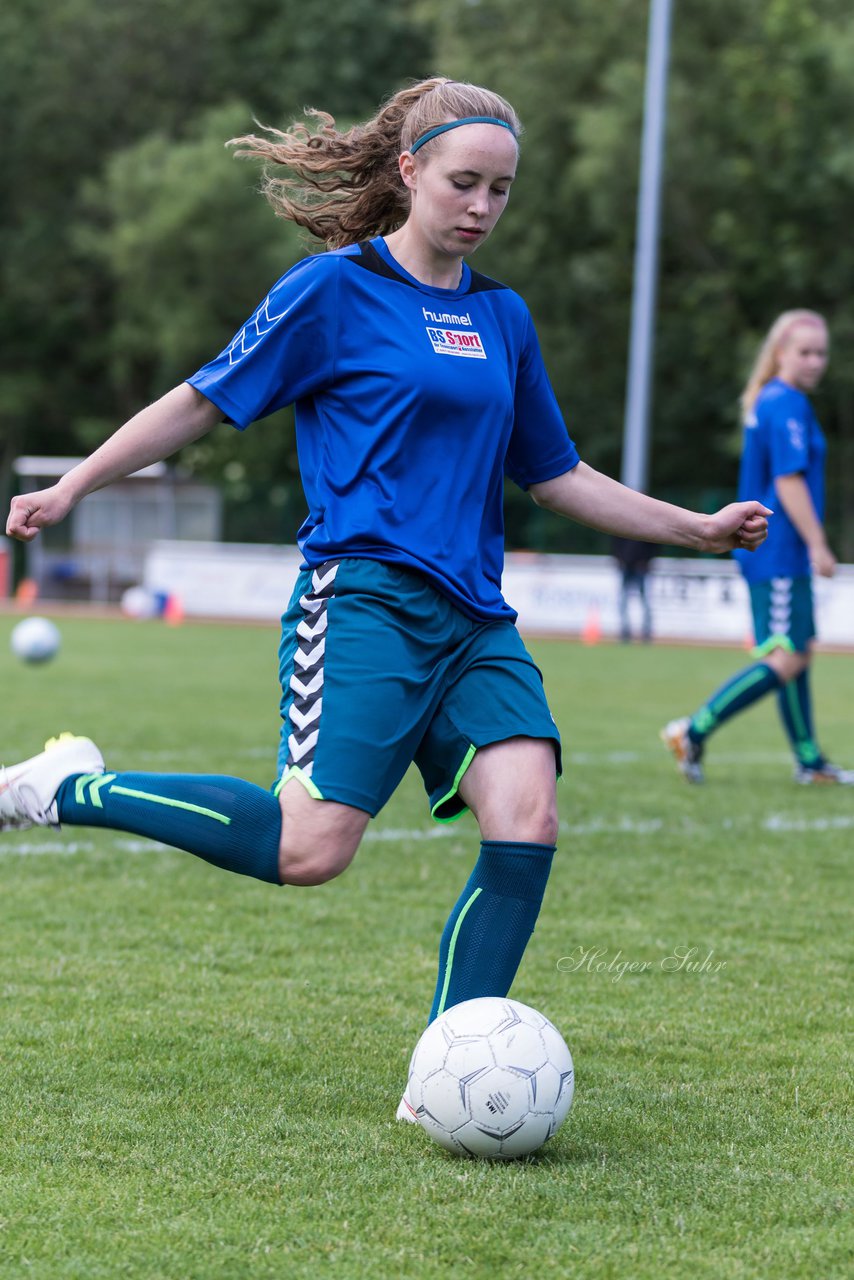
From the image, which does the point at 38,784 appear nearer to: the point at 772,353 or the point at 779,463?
the point at 779,463

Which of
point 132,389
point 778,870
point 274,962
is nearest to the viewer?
point 274,962

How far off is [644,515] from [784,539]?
4.98 meters

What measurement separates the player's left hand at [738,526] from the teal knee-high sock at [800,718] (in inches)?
198

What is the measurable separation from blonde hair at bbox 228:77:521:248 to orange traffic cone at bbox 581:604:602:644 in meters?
19.8

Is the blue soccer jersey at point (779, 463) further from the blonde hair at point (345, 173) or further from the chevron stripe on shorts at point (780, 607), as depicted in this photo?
the blonde hair at point (345, 173)

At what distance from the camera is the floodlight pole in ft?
85.7

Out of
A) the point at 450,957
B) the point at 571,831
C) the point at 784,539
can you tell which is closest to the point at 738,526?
the point at 450,957

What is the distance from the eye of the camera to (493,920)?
11.5 feet

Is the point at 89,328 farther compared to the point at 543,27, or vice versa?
the point at 89,328

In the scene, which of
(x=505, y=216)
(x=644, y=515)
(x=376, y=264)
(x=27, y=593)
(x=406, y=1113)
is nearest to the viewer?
(x=406, y=1113)

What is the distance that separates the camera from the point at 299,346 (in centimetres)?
350

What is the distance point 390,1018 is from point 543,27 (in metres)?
→ 37.1

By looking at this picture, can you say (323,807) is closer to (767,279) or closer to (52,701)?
(52,701)

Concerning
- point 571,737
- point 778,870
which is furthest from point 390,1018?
point 571,737
